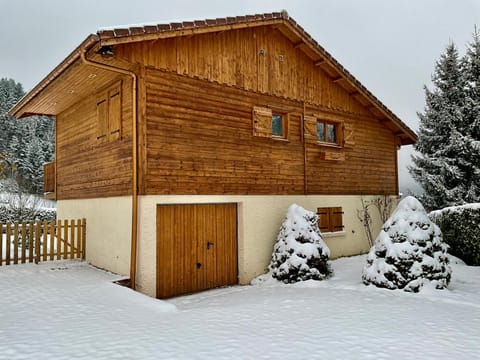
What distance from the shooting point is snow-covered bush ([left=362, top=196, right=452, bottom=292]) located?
28.4 ft

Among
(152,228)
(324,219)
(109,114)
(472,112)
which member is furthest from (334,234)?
(472,112)

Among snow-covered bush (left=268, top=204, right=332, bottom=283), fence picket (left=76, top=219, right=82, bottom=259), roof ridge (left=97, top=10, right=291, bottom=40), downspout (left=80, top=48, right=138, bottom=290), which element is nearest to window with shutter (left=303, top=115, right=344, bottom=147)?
snow-covered bush (left=268, top=204, right=332, bottom=283)

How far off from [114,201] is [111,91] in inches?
110

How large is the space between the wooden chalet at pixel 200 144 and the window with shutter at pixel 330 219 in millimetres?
52

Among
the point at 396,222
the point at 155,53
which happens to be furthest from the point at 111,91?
the point at 396,222

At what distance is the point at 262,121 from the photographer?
11.2m

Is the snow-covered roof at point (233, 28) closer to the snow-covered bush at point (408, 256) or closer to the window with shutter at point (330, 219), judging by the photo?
the window with shutter at point (330, 219)

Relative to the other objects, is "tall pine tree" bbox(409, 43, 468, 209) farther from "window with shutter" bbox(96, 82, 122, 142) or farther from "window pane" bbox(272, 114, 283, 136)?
"window with shutter" bbox(96, 82, 122, 142)

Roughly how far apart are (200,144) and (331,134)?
228 inches

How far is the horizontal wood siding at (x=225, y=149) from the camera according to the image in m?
9.14

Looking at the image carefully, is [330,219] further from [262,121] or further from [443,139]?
[443,139]

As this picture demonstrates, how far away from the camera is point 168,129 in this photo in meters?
9.26

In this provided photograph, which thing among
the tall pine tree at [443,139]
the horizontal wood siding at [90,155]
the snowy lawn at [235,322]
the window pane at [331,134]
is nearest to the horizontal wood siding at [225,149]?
the window pane at [331,134]

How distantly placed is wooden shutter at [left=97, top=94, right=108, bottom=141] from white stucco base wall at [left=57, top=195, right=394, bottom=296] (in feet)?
5.61
